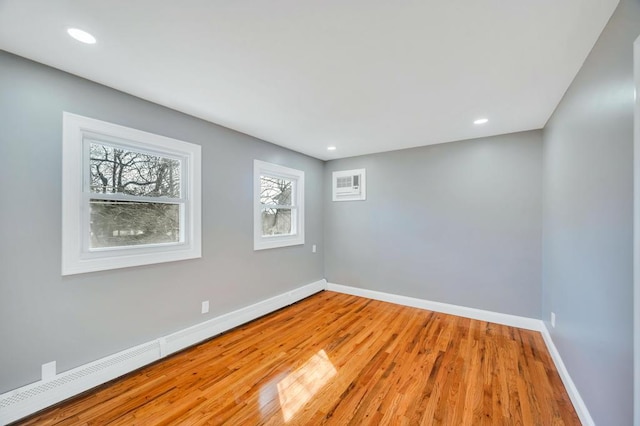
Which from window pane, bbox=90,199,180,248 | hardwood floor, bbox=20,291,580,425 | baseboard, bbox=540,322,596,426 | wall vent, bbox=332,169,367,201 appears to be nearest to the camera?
baseboard, bbox=540,322,596,426

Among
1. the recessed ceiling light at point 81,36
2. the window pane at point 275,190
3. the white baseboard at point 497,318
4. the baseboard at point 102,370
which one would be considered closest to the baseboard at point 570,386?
the white baseboard at point 497,318

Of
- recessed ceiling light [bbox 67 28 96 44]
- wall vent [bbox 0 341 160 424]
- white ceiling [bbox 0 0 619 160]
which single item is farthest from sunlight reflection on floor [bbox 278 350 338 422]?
recessed ceiling light [bbox 67 28 96 44]

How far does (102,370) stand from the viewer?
78.8 inches

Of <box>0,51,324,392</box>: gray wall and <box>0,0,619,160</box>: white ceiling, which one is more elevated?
<box>0,0,619,160</box>: white ceiling

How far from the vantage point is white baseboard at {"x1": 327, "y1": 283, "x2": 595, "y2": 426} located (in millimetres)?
1727

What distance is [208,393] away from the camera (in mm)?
1920

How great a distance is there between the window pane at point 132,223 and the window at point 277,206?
1.05m

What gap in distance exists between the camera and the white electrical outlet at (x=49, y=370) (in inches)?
69.4

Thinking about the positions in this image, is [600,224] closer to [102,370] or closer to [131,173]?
[131,173]

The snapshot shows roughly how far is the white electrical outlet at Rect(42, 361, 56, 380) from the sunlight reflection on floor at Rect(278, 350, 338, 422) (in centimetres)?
164

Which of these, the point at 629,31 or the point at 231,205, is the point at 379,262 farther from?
the point at 629,31

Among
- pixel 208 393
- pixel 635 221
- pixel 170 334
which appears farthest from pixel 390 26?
pixel 170 334

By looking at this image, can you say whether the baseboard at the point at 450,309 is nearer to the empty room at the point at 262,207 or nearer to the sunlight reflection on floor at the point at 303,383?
the empty room at the point at 262,207

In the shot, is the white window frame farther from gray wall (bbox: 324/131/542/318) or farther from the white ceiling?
gray wall (bbox: 324/131/542/318)
